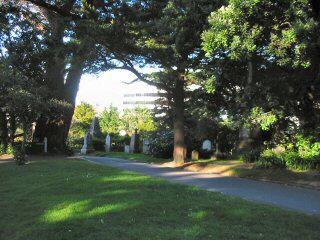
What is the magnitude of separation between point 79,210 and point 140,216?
1.31 meters

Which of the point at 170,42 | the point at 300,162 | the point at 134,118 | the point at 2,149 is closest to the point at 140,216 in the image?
the point at 300,162

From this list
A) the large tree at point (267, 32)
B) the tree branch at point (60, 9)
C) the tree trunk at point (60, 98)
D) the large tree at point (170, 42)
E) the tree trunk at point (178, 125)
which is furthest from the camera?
the tree trunk at point (60, 98)

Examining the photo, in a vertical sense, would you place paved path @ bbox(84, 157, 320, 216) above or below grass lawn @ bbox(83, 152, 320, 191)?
below

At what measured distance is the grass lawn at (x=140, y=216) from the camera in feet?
21.3

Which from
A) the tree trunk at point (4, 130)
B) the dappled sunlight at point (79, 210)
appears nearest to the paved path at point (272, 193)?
the dappled sunlight at point (79, 210)

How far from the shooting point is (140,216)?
24.6 ft

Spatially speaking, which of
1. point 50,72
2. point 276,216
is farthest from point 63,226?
point 50,72

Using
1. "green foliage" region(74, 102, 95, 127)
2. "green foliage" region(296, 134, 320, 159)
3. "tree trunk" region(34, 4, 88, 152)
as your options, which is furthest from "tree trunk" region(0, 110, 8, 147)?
"green foliage" region(74, 102, 95, 127)

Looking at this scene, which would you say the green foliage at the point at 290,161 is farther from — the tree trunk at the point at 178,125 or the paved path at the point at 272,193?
the tree trunk at the point at 178,125

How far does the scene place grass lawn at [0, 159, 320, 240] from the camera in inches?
256

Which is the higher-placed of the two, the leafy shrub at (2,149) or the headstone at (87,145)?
the headstone at (87,145)

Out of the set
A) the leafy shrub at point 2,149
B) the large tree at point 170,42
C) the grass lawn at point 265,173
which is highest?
the large tree at point 170,42

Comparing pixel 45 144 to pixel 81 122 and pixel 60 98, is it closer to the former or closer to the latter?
pixel 60 98

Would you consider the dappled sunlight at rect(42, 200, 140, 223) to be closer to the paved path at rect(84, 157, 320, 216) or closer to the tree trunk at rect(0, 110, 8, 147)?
the paved path at rect(84, 157, 320, 216)
